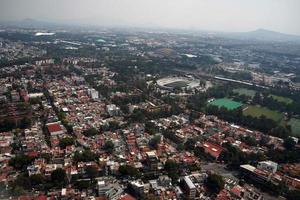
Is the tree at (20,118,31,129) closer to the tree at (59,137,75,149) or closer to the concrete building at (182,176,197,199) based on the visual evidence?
the tree at (59,137,75,149)

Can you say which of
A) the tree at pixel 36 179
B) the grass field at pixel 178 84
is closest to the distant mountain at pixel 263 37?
the grass field at pixel 178 84

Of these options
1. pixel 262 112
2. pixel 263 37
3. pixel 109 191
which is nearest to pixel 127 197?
pixel 109 191

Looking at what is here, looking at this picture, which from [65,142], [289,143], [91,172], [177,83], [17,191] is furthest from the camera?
[177,83]

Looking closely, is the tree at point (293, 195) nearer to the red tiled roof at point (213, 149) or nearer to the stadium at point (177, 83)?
the red tiled roof at point (213, 149)

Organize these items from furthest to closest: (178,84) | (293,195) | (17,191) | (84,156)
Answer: (178,84) → (84,156) → (293,195) → (17,191)

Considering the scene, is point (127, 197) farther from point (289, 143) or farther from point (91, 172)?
point (289, 143)

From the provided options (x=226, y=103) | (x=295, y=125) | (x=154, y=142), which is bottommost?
(x=295, y=125)

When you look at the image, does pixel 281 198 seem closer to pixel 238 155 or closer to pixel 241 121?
pixel 238 155

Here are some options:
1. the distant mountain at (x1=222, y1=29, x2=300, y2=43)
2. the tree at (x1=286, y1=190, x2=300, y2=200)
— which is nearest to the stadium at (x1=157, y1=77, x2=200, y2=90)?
the tree at (x1=286, y1=190, x2=300, y2=200)
